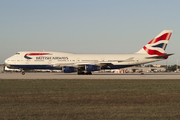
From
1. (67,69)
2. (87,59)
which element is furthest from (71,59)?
(67,69)

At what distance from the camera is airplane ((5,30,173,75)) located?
45.0m

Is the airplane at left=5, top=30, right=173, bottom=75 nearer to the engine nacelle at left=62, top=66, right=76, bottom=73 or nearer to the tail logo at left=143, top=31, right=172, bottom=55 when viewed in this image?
the tail logo at left=143, top=31, right=172, bottom=55

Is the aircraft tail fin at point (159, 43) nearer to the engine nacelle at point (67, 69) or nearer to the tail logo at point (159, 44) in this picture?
the tail logo at point (159, 44)

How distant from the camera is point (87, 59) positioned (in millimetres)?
45844

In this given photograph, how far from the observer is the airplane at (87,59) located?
148ft

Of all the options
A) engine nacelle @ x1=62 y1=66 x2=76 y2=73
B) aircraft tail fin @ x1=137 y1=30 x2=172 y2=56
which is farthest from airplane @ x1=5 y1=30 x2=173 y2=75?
engine nacelle @ x1=62 y1=66 x2=76 y2=73

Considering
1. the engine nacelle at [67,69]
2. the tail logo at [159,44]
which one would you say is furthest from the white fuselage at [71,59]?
the engine nacelle at [67,69]

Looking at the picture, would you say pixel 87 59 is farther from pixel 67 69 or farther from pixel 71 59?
pixel 67 69
